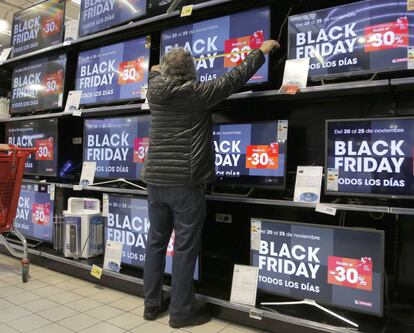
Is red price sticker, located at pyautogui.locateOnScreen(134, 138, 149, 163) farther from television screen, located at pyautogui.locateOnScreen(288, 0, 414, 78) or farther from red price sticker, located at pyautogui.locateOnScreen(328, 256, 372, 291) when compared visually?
red price sticker, located at pyautogui.locateOnScreen(328, 256, 372, 291)

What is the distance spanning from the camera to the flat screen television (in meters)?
1.73

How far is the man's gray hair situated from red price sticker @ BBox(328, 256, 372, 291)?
48.4 inches

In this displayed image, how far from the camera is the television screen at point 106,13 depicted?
2785 mm

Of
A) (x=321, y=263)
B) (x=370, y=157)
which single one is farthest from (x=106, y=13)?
(x=321, y=263)

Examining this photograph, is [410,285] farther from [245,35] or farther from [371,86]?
[245,35]

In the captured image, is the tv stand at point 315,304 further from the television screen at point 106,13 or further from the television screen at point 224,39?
the television screen at point 106,13

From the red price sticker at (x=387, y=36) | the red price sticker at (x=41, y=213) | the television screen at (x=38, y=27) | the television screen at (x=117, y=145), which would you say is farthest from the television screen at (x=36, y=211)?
the red price sticker at (x=387, y=36)

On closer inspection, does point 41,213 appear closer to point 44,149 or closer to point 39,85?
point 44,149

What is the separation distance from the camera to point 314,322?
Answer: 70.2 inches

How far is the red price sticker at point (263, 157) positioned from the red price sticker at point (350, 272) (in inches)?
24.1

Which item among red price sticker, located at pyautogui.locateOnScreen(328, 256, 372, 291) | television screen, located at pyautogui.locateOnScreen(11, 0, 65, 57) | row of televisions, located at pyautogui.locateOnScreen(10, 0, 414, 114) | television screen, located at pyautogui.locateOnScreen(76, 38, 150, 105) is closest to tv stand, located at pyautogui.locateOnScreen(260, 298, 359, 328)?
red price sticker, located at pyautogui.locateOnScreen(328, 256, 372, 291)

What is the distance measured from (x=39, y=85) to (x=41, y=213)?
3.95 feet

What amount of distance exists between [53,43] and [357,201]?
9.76 ft

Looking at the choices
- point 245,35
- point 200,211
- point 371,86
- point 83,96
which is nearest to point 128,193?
point 200,211
